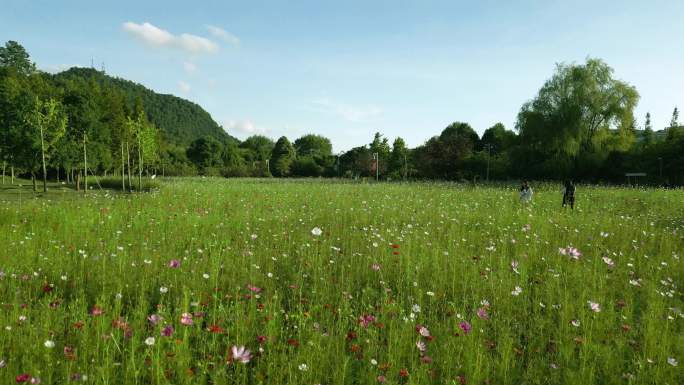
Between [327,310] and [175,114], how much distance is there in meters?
153

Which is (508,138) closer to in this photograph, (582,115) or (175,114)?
(582,115)

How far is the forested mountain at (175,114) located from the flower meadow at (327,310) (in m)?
116

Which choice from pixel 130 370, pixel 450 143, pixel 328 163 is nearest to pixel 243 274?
pixel 130 370

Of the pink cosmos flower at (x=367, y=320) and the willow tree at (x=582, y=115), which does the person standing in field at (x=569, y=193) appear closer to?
the pink cosmos flower at (x=367, y=320)

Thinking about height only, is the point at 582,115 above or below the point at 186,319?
above

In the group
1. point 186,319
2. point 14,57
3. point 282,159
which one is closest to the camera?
point 186,319

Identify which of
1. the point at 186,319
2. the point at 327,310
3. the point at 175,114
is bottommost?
the point at 327,310

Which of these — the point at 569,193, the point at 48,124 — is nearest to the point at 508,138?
the point at 569,193

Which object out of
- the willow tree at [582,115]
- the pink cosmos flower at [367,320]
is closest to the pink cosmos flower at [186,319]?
the pink cosmos flower at [367,320]

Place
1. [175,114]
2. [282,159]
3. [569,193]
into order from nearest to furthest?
[569,193] → [282,159] → [175,114]

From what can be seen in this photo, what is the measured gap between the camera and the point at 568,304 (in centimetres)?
459

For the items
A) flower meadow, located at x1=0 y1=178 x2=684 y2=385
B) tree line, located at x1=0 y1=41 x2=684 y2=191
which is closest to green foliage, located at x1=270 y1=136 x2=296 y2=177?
tree line, located at x1=0 y1=41 x2=684 y2=191

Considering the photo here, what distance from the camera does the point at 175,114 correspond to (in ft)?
464

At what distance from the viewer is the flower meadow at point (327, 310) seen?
303 cm
